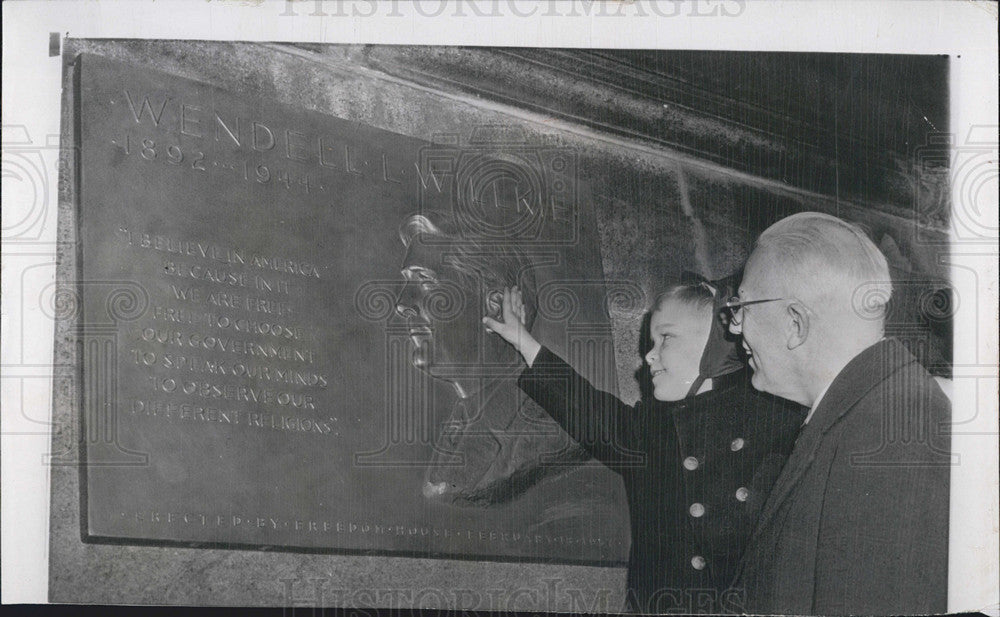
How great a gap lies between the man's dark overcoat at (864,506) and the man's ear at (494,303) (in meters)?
1.12

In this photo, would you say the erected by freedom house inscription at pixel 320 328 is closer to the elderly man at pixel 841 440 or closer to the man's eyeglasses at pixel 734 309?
the man's eyeglasses at pixel 734 309

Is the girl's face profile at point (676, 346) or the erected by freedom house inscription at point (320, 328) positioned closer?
the erected by freedom house inscription at point (320, 328)

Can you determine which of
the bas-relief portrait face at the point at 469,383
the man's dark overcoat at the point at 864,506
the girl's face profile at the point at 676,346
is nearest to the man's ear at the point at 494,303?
the bas-relief portrait face at the point at 469,383

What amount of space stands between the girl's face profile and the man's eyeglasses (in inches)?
2.2

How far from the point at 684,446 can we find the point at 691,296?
1.71 feet

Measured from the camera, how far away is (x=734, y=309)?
344cm

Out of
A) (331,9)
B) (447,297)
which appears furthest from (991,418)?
(331,9)

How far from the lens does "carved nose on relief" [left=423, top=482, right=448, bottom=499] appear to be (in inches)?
133

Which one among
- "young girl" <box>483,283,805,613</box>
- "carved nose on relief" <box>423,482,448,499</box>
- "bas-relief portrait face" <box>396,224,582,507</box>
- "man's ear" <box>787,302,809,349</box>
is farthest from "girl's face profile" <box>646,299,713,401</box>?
→ "carved nose on relief" <box>423,482,448,499</box>

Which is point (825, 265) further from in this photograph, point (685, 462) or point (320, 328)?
point (320, 328)

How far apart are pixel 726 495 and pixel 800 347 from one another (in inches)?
22.5

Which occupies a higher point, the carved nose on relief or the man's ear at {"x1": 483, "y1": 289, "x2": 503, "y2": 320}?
the man's ear at {"x1": 483, "y1": 289, "x2": 503, "y2": 320}

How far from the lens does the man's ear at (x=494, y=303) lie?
11.3ft

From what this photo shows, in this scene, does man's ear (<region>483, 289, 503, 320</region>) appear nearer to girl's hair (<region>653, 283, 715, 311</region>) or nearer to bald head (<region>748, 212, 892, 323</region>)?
girl's hair (<region>653, 283, 715, 311</region>)
